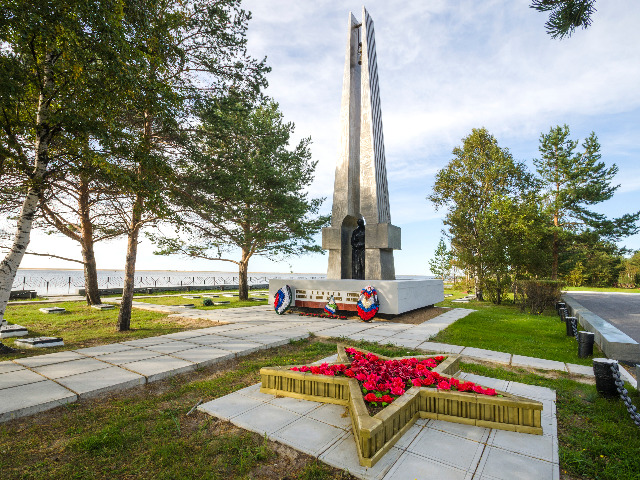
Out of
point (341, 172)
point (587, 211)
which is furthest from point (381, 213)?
point (587, 211)

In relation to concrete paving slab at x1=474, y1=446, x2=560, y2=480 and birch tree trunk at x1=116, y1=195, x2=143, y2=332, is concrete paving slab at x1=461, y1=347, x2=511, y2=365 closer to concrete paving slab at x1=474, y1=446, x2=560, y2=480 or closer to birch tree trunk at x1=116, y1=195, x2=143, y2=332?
concrete paving slab at x1=474, y1=446, x2=560, y2=480

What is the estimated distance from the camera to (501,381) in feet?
15.4

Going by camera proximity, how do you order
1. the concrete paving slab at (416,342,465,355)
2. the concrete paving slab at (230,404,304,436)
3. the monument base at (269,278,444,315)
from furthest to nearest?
the monument base at (269,278,444,315), the concrete paving slab at (416,342,465,355), the concrete paving slab at (230,404,304,436)

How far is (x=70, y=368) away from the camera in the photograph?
16.6 ft

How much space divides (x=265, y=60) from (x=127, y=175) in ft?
19.0

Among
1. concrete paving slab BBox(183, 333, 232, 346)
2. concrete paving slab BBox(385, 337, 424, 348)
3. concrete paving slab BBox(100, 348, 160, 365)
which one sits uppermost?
concrete paving slab BBox(100, 348, 160, 365)

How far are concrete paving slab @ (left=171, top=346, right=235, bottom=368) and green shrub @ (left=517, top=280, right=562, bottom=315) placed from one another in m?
14.4

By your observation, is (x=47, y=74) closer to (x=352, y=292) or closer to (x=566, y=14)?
(x=566, y=14)

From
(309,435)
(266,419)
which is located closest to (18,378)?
(266,419)

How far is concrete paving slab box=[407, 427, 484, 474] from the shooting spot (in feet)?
8.54

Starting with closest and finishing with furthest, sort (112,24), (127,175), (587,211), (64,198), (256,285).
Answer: (112,24) < (127,175) < (64,198) < (587,211) < (256,285)

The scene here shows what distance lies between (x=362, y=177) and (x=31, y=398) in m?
11.8

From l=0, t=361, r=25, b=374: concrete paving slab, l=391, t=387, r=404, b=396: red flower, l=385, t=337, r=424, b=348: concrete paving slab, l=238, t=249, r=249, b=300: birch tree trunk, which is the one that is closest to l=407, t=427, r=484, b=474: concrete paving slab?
l=391, t=387, r=404, b=396: red flower

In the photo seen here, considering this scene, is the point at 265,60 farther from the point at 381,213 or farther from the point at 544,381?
the point at 544,381
